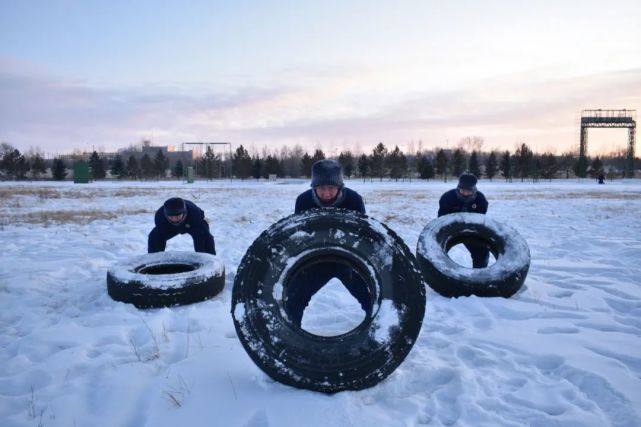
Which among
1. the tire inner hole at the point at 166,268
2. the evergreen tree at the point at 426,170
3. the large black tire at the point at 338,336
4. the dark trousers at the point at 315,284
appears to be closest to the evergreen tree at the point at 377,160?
the evergreen tree at the point at 426,170

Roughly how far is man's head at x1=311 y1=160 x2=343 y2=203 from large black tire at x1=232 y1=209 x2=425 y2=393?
3.47 feet

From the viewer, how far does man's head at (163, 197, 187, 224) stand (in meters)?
6.35

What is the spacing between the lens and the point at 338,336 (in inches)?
121

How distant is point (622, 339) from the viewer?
156 inches

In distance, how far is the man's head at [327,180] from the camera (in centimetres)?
423

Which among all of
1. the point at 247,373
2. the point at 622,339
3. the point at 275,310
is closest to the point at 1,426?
the point at 247,373

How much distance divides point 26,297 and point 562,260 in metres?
8.44

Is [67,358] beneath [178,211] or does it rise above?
beneath

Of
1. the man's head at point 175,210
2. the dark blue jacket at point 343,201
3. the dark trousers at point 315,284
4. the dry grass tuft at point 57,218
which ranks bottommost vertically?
the dry grass tuft at point 57,218

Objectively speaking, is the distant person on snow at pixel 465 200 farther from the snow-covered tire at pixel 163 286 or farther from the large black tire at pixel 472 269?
the snow-covered tire at pixel 163 286

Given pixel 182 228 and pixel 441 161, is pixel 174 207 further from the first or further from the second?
pixel 441 161

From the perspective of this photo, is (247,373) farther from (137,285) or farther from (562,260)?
(562,260)

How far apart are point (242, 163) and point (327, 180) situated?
64313 millimetres

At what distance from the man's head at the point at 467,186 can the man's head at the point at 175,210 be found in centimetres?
449
